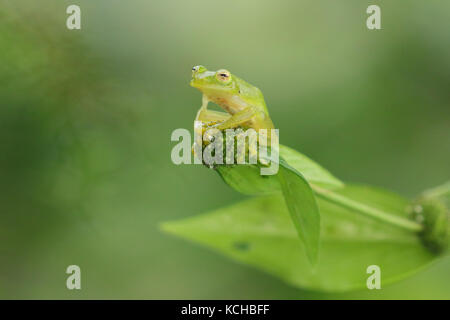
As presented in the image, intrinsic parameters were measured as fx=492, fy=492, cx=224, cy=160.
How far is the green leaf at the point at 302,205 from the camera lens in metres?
0.72

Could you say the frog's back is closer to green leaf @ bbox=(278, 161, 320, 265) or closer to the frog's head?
the frog's head

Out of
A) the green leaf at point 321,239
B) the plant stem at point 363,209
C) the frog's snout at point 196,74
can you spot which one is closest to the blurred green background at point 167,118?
the green leaf at point 321,239

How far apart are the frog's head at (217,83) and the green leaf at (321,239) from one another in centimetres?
38

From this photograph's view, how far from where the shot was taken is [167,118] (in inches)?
69.2

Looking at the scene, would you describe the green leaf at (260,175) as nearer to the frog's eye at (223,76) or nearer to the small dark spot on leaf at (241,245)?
the frog's eye at (223,76)

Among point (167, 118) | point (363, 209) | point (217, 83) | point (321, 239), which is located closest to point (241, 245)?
point (321, 239)

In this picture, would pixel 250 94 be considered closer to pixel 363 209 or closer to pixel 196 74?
pixel 196 74

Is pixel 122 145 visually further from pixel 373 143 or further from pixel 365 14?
pixel 365 14

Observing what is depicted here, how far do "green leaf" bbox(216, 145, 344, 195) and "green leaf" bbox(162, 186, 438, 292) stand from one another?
13.0 inches

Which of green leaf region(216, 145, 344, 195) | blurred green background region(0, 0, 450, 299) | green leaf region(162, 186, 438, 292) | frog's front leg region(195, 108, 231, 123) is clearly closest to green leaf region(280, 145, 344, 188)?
green leaf region(216, 145, 344, 195)

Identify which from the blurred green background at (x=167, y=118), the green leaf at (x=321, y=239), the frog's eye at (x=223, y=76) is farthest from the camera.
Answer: the blurred green background at (x=167, y=118)

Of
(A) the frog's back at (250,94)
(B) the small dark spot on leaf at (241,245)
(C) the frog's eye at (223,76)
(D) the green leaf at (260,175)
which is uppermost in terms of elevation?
(C) the frog's eye at (223,76)

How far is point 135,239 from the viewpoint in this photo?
1.72 m

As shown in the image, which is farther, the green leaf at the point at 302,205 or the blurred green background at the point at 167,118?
the blurred green background at the point at 167,118
